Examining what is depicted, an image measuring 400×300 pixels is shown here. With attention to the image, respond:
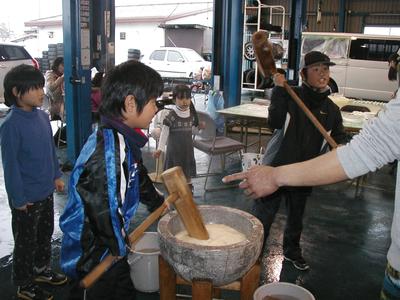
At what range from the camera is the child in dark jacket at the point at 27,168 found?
102 inches

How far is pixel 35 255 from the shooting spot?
292cm

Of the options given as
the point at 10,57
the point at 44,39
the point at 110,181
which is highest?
the point at 44,39

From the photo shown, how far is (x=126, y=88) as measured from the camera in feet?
6.03

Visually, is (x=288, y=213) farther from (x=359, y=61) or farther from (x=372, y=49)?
(x=372, y=49)

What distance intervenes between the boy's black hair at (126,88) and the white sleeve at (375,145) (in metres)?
0.88

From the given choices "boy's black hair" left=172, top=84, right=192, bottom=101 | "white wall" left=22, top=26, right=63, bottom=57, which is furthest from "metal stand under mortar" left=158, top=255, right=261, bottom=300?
"white wall" left=22, top=26, right=63, bottom=57

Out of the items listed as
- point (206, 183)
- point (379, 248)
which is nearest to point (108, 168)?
point (379, 248)

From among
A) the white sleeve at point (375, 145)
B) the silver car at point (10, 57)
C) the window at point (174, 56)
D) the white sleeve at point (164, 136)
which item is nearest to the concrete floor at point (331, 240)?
the white sleeve at point (164, 136)

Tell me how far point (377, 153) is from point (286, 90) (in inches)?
74.0

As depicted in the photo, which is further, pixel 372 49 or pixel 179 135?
pixel 372 49

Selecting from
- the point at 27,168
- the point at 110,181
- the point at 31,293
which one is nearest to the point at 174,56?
the point at 27,168

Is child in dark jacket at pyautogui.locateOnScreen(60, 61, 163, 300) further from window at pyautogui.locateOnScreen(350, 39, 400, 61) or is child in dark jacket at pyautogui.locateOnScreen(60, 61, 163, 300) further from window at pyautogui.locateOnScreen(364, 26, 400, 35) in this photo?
window at pyautogui.locateOnScreen(364, 26, 400, 35)

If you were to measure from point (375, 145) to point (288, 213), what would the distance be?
7.03 feet

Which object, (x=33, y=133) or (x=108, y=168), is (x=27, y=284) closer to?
(x=33, y=133)
